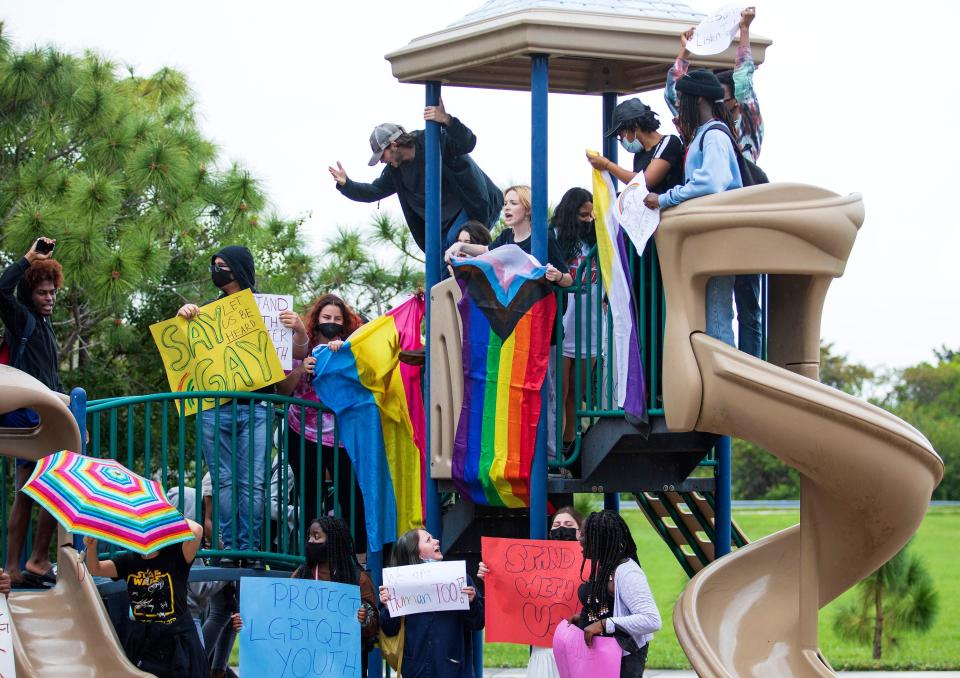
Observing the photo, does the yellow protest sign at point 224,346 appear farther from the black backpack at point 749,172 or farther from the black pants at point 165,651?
the black backpack at point 749,172

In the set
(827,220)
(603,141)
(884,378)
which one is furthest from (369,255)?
(884,378)

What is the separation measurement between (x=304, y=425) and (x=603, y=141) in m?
2.74

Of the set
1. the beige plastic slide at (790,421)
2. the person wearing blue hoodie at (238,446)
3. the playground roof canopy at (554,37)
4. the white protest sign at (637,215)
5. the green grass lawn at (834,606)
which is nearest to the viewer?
the beige plastic slide at (790,421)

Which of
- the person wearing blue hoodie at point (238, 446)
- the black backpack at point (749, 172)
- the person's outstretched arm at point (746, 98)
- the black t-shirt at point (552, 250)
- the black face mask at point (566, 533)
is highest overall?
the person's outstretched arm at point (746, 98)

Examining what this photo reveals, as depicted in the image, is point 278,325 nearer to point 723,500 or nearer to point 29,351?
point 29,351

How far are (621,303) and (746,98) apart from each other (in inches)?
46.9

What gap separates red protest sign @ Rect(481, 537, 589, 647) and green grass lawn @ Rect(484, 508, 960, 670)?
6514 millimetres

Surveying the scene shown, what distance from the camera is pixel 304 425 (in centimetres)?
952

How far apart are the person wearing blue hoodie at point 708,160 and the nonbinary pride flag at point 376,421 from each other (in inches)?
86.8

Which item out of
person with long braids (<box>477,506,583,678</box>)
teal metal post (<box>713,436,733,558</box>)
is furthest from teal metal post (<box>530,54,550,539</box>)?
teal metal post (<box>713,436,733,558</box>)

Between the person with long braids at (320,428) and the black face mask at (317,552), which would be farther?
the person with long braids at (320,428)

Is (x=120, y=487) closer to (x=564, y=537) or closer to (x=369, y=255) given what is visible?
(x=564, y=537)

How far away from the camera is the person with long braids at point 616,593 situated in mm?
7391

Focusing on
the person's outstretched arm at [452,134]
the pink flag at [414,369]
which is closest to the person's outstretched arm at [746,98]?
the person's outstretched arm at [452,134]
